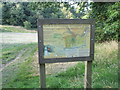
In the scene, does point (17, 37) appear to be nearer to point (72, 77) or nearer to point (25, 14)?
point (25, 14)

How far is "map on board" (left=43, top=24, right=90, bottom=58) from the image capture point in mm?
2367

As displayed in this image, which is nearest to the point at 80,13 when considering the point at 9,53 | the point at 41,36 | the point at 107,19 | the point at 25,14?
the point at 107,19

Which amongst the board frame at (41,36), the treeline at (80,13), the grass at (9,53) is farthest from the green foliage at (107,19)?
the grass at (9,53)

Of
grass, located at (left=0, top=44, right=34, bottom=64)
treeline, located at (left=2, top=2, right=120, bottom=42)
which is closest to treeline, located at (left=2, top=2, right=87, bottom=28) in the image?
treeline, located at (left=2, top=2, right=120, bottom=42)

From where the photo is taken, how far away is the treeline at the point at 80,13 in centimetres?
551

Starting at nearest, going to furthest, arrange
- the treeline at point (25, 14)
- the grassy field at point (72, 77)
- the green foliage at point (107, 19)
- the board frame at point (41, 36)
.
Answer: the board frame at point (41, 36)
the grassy field at point (72, 77)
the green foliage at point (107, 19)
the treeline at point (25, 14)

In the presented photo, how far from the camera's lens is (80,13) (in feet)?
27.0

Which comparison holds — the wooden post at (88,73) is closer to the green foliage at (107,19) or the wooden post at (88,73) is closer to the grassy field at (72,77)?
the grassy field at (72,77)

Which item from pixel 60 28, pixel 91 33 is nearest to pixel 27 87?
pixel 60 28

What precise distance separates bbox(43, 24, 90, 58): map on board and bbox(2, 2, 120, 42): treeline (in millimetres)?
2994

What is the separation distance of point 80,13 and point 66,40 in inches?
240

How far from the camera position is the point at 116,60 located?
13.5 feet

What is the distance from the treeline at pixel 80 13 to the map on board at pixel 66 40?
2994 millimetres

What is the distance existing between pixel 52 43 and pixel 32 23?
8.00 metres
